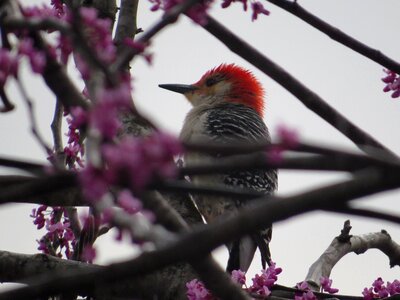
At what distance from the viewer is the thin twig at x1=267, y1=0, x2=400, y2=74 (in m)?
2.81

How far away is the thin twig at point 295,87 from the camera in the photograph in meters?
2.38

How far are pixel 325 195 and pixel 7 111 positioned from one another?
1170mm

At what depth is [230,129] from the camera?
7312 millimetres

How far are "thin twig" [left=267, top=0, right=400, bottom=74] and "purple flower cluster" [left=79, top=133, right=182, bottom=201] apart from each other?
1.57m

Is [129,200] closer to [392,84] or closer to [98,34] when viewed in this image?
[98,34]

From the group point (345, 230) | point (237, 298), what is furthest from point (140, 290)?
point (237, 298)

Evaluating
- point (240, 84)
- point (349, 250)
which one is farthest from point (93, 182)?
point (240, 84)

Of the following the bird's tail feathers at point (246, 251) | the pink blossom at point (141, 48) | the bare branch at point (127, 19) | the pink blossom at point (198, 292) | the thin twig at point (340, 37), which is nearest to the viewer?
the pink blossom at point (141, 48)

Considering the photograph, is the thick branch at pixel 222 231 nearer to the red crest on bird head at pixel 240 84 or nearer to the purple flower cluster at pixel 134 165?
the purple flower cluster at pixel 134 165

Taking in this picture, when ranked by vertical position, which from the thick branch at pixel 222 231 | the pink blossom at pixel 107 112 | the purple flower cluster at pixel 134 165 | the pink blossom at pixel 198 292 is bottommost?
the thick branch at pixel 222 231

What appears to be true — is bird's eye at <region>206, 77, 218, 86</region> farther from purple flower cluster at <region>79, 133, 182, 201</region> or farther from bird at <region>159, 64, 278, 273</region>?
purple flower cluster at <region>79, 133, 182, 201</region>

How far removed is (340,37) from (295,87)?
1.70 ft

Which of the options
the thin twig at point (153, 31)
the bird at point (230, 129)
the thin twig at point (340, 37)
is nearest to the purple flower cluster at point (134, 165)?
the thin twig at point (153, 31)

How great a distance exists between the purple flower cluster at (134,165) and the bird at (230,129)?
3162mm
